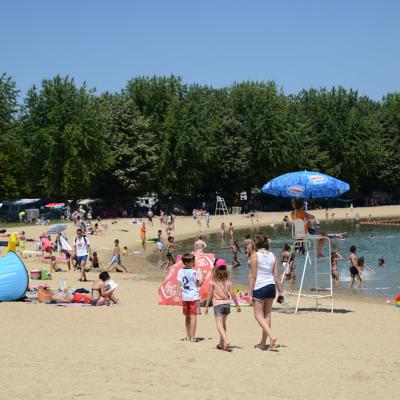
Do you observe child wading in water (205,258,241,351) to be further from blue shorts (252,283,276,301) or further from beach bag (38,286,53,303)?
beach bag (38,286,53,303)

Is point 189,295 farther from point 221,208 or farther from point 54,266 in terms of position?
point 221,208

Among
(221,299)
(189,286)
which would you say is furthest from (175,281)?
(221,299)

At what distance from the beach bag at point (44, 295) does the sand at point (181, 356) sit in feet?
2.69

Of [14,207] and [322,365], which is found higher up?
[14,207]

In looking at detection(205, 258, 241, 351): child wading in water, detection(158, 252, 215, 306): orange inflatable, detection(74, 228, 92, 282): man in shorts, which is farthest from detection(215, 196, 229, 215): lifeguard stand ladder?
detection(205, 258, 241, 351): child wading in water

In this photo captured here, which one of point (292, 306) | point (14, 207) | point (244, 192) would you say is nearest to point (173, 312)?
point (292, 306)

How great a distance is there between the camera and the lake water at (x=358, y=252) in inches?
950

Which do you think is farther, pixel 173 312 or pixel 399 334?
pixel 173 312

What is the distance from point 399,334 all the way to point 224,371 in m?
5.38

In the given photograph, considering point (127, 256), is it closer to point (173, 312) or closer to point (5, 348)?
point (173, 312)

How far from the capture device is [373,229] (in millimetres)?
54875

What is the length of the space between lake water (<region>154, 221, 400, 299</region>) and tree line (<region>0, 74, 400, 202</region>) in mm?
14761

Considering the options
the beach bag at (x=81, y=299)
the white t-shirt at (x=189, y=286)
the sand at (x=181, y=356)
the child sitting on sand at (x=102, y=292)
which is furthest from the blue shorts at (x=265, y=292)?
the beach bag at (x=81, y=299)

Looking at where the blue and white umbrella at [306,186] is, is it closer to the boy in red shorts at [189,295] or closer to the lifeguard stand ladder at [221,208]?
the boy in red shorts at [189,295]
